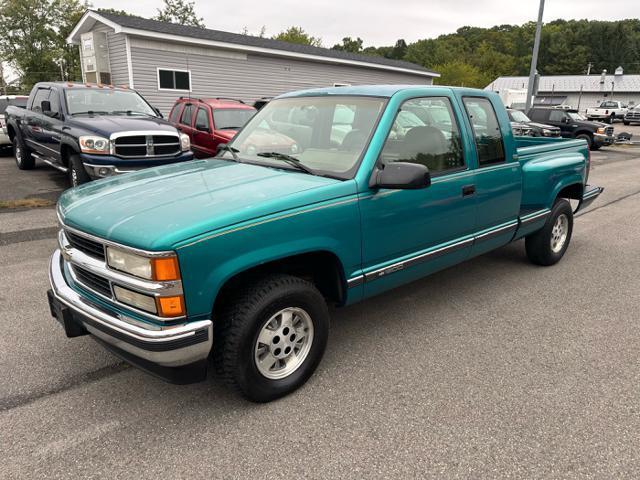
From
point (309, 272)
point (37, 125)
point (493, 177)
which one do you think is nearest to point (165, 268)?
point (309, 272)

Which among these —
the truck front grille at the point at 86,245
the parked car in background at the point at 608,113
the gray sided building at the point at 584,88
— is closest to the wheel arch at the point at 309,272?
the truck front grille at the point at 86,245

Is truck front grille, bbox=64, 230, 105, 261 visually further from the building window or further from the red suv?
the building window

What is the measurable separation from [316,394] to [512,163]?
2.79 meters

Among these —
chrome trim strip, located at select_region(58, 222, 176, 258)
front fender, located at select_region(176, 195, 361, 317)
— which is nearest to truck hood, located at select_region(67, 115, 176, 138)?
chrome trim strip, located at select_region(58, 222, 176, 258)

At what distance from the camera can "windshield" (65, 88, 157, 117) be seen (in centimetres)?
848

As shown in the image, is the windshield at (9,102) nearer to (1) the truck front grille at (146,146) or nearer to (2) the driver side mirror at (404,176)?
(1) the truck front grille at (146,146)

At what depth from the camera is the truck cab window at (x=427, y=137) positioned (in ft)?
11.1

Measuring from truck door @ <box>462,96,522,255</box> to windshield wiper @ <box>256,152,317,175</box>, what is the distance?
5.00 ft

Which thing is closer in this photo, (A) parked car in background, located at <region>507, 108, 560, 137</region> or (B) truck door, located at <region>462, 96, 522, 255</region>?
(B) truck door, located at <region>462, 96, 522, 255</region>

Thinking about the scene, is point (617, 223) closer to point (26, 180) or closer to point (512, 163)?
point (512, 163)

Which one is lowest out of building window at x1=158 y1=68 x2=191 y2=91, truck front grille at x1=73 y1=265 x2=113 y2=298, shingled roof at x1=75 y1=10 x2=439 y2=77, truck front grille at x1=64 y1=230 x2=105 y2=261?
truck front grille at x1=73 y1=265 x2=113 y2=298

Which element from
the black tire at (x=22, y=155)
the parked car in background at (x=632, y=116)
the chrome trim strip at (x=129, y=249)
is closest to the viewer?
the chrome trim strip at (x=129, y=249)

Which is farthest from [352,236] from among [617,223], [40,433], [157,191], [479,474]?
[617,223]

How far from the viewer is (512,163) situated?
14.4 ft
